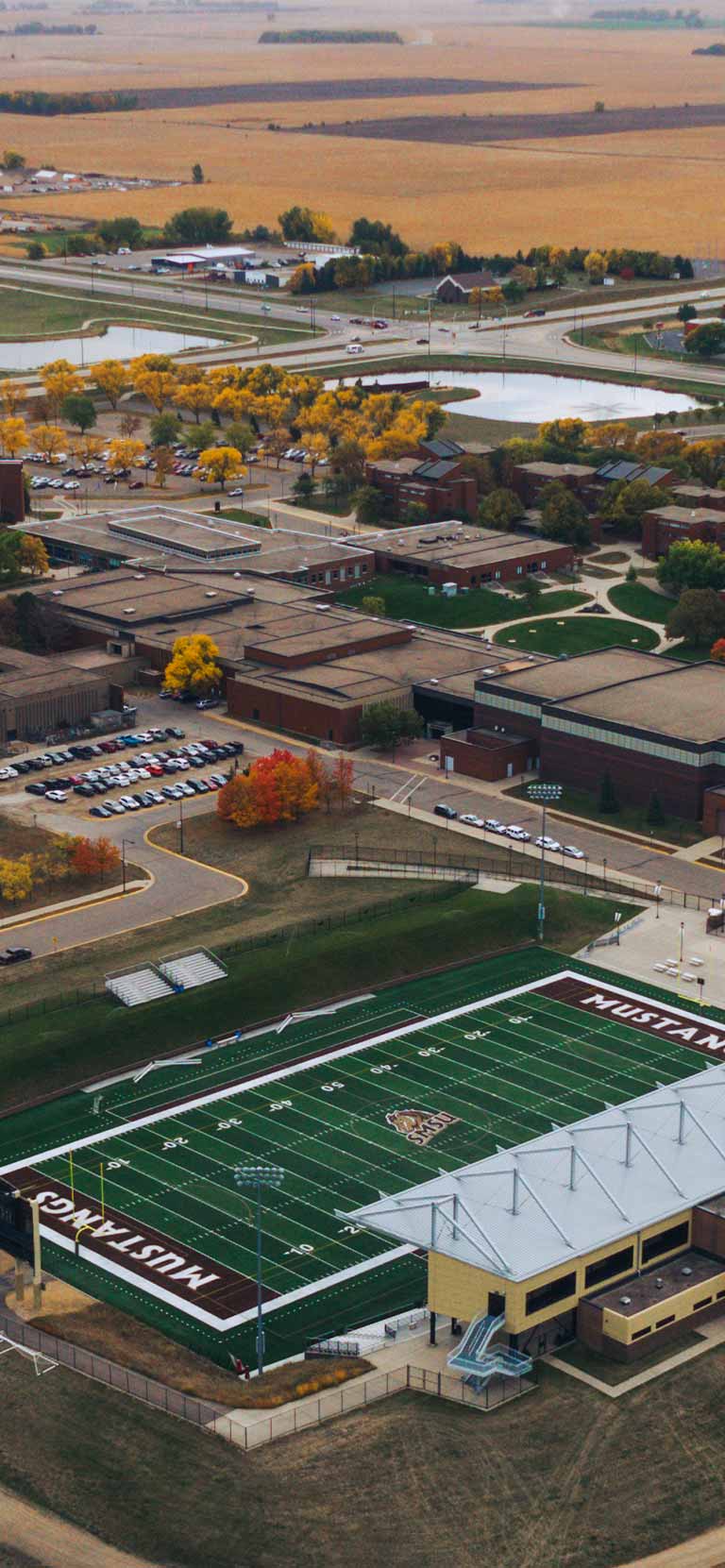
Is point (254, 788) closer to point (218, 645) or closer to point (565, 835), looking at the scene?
point (565, 835)

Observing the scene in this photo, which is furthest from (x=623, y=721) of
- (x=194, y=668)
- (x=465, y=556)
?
(x=465, y=556)

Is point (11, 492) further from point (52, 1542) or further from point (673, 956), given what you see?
point (52, 1542)

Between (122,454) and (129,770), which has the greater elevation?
(122,454)

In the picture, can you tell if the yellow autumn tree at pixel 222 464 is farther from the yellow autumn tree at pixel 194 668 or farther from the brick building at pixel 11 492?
the yellow autumn tree at pixel 194 668

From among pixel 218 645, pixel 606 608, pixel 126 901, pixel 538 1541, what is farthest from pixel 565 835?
pixel 538 1541

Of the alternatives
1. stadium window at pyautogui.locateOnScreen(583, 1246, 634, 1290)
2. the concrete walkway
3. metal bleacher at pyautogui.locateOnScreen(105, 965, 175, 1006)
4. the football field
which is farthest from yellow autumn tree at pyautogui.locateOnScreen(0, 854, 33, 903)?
stadium window at pyautogui.locateOnScreen(583, 1246, 634, 1290)

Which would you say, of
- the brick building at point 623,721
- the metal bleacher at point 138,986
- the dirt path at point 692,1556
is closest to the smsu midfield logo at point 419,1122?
the metal bleacher at point 138,986
